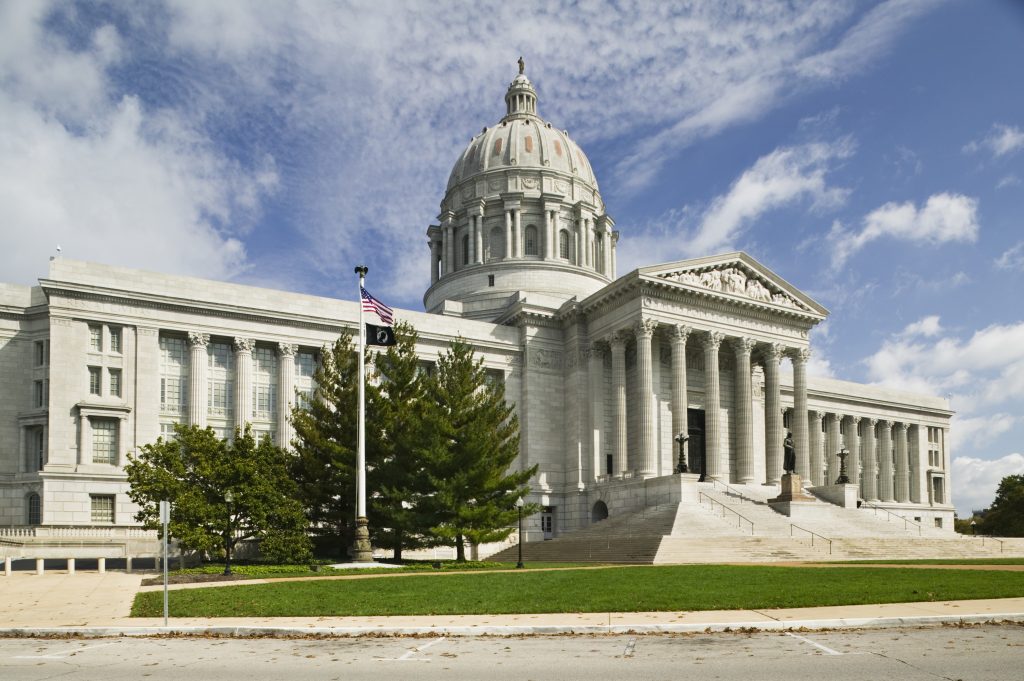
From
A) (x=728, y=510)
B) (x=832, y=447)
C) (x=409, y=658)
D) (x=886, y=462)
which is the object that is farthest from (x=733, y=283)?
(x=409, y=658)

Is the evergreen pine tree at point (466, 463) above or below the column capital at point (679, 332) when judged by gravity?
below

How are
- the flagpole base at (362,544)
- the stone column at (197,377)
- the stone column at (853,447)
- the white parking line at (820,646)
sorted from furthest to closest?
1. the stone column at (853,447)
2. the stone column at (197,377)
3. the flagpole base at (362,544)
4. the white parking line at (820,646)

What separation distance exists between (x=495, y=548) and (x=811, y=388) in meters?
42.7

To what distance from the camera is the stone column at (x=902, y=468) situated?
302 ft

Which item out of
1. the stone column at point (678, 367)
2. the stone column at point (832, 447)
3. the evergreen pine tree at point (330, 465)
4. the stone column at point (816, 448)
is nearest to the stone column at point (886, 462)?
the stone column at point (832, 447)

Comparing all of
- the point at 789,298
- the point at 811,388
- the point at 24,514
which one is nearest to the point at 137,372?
the point at 24,514

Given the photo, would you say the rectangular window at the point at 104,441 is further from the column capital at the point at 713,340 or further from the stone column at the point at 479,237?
the column capital at the point at 713,340

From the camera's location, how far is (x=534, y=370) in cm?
6738

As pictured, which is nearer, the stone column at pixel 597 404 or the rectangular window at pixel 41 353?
the rectangular window at pixel 41 353

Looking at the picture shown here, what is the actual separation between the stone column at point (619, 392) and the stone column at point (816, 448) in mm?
26682

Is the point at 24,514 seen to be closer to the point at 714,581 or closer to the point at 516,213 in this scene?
the point at 714,581

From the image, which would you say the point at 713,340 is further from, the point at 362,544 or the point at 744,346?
the point at 362,544

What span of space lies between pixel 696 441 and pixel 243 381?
33134 millimetres

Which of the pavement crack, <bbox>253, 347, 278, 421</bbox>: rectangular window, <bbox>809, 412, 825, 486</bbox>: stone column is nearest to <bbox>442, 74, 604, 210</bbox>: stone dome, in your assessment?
<bbox>809, 412, 825, 486</bbox>: stone column
